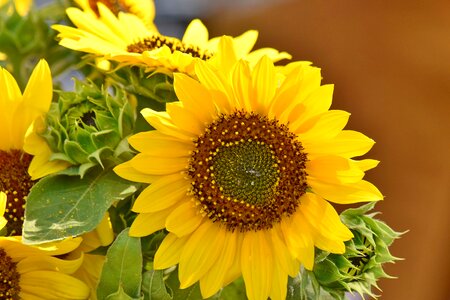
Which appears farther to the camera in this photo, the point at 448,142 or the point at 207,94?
the point at 448,142

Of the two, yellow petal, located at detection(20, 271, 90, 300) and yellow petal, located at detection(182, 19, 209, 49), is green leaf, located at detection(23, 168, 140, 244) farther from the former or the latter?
yellow petal, located at detection(182, 19, 209, 49)

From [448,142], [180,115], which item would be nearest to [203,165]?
[180,115]

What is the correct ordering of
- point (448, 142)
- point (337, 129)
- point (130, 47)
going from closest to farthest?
point (337, 129)
point (130, 47)
point (448, 142)

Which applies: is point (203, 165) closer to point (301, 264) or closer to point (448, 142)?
point (301, 264)

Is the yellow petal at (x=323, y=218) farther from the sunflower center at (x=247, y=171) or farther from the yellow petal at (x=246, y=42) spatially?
the yellow petal at (x=246, y=42)

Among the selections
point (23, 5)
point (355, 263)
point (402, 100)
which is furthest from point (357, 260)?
point (402, 100)

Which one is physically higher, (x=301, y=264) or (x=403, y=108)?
(x=301, y=264)
